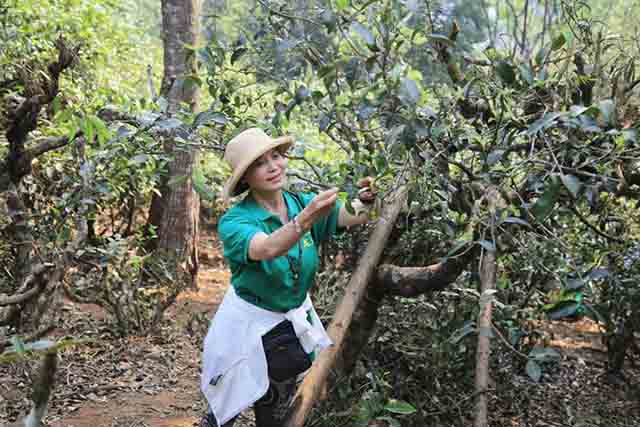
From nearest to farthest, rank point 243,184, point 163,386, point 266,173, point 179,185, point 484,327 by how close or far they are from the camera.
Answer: point 484,327
point 266,173
point 243,184
point 163,386
point 179,185

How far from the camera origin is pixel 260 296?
7.08 feet

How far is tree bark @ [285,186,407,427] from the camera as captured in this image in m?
1.70

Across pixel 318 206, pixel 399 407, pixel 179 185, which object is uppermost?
pixel 318 206

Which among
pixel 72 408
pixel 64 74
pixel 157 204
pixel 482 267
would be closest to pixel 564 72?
pixel 482 267

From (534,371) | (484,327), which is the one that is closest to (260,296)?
(484,327)

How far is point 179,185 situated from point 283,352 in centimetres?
341

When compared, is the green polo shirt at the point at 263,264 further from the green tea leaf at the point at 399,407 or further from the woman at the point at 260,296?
the green tea leaf at the point at 399,407

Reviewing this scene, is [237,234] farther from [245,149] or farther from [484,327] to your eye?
[484,327]

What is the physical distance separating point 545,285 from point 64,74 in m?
3.72

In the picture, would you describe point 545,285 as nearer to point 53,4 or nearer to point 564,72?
point 564,72

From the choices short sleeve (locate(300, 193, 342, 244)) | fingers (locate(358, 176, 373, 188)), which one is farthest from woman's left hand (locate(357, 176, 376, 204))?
short sleeve (locate(300, 193, 342, 244))

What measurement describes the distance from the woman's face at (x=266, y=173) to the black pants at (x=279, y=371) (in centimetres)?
49

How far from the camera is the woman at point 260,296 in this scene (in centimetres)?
207

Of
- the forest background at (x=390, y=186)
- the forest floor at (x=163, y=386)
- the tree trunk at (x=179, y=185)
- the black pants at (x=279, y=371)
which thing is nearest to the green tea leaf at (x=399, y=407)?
the forest background at (x=390, y=186)
